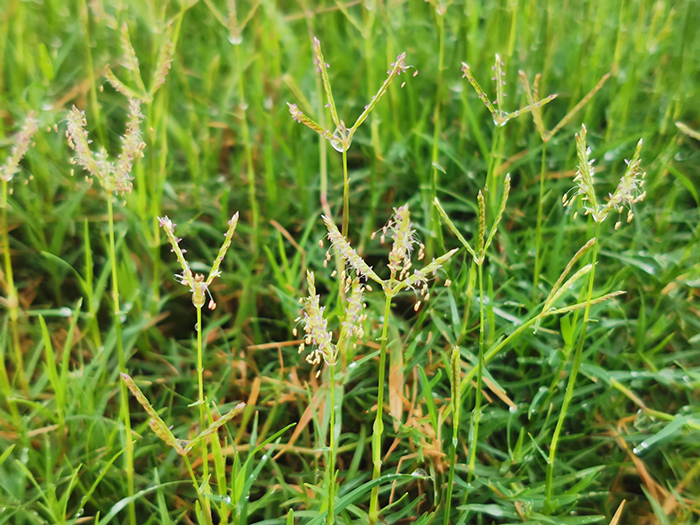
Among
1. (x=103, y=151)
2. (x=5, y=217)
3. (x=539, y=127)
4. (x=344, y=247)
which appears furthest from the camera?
(x=5, y=217)

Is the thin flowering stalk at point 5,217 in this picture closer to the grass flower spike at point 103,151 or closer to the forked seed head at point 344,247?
the grass flower spike at point 103,151

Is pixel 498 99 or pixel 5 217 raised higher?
pixel 498 99

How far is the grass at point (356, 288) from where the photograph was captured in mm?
929

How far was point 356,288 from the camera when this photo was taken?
0.68m

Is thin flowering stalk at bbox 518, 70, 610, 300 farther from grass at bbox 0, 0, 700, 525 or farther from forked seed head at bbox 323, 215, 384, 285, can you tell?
forked seed head at bbox 323, 215, 384, 285

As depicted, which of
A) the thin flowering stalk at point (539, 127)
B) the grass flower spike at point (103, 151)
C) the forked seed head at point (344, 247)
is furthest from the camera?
the thin flowering stalk at point (539, 127)

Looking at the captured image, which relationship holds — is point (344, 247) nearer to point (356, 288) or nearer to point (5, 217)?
point (356, 288)

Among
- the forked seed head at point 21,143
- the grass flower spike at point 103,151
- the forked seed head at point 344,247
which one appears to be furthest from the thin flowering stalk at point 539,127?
the forked seed head at point 21,143

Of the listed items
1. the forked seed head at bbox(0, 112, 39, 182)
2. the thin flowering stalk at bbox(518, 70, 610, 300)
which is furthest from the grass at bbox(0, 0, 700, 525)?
the forked seed head at bbox(0, 112, 39, 182)

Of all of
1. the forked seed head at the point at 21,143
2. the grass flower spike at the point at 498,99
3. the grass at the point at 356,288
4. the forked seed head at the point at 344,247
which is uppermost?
the grass flower spike at the point at 498,99

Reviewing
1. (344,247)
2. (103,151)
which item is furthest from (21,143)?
(344,247)

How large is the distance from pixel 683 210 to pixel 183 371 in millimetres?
1142

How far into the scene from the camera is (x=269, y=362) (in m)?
1.21

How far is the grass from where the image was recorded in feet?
3.05
